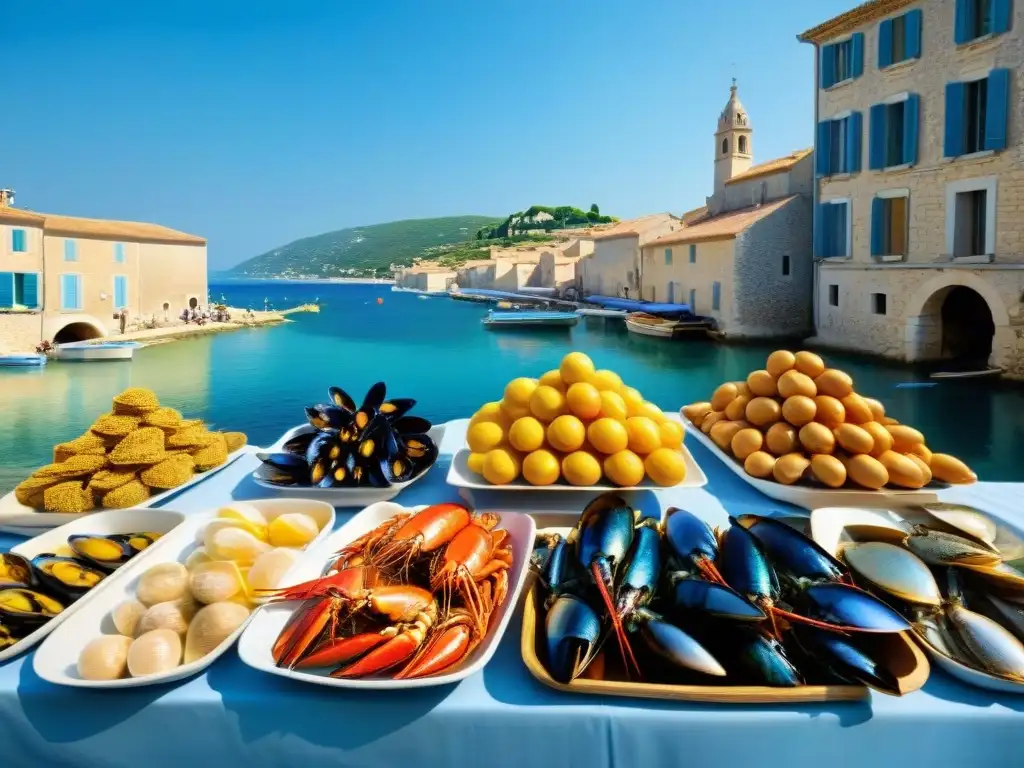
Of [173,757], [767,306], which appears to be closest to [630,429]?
[173,757]

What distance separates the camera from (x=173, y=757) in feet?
3.84

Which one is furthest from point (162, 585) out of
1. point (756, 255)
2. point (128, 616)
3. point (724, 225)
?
point (724, 225)

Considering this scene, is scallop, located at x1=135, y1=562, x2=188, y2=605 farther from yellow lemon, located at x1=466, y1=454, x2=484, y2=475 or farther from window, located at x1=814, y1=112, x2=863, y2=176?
window, located at x1=814, y1=112, x2=863, y2=176

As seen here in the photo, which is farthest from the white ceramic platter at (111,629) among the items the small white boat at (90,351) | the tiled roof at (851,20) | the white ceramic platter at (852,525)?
the small white boat at (90,351)

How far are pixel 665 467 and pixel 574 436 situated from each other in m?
0.27

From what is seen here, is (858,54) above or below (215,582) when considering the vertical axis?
above

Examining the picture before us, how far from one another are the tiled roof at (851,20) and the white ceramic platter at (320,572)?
62.5 ft

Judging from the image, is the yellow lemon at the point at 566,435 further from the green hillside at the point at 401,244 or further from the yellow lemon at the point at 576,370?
the green hillside at the point at 401,244

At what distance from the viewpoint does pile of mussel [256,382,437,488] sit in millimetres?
2150

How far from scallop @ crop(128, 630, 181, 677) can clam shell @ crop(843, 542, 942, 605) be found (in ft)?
4.17

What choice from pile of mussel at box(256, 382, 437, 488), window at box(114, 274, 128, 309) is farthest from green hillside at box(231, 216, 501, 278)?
pile of mussel at box(256, 382, 437, 488)

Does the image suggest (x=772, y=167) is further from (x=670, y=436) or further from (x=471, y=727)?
(x=471, y=727)

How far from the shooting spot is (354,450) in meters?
2.19

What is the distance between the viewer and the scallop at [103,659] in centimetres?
119
